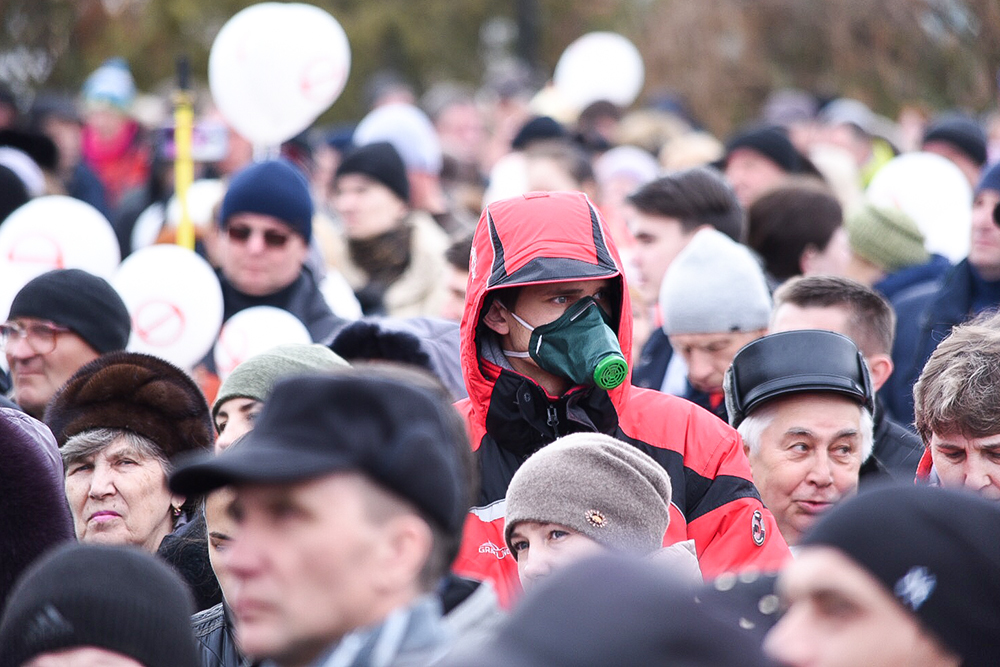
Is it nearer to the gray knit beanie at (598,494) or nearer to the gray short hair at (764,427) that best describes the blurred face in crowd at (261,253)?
the gray short hair at (764,427)

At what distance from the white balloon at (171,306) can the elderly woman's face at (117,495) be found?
1418mm

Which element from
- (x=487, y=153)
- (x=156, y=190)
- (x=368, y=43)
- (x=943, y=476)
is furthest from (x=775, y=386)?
(x=368, y=43)

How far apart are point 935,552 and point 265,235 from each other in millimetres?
4197

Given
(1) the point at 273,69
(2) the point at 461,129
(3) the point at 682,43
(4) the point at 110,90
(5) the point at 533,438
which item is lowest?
(2) the point at 461,129

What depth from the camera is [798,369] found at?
152 inches

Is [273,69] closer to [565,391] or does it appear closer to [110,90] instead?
[565,391]

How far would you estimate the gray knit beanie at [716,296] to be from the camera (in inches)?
185

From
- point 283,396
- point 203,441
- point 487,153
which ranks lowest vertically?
point 487,153

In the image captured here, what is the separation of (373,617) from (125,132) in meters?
10.9

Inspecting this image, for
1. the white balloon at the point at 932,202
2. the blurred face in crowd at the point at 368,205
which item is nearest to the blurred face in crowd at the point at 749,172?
the white balloon at the point at 932,202

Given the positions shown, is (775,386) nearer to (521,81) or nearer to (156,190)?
(156,190)

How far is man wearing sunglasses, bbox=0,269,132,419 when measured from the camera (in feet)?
16.2

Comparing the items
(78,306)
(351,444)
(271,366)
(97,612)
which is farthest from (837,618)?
(78,306)

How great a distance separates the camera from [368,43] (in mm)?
19328
